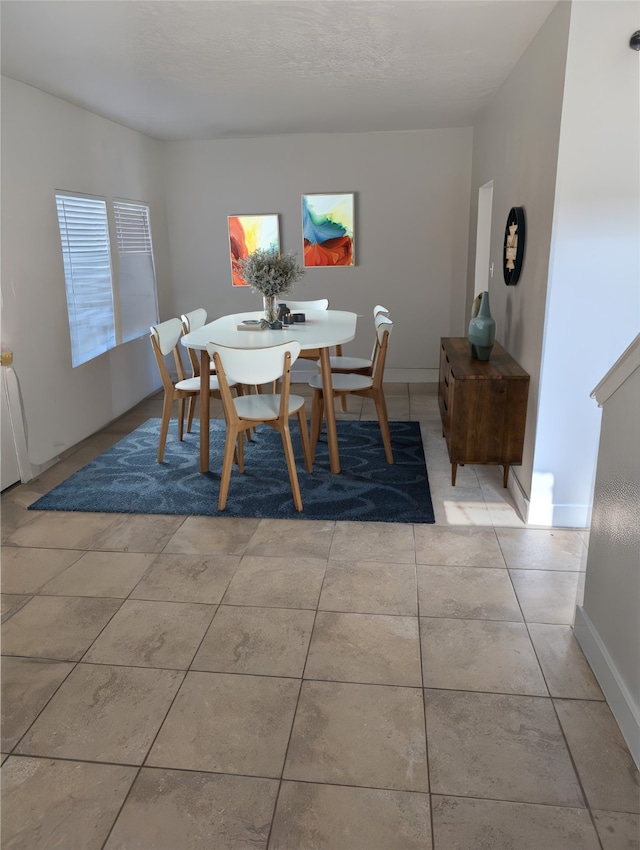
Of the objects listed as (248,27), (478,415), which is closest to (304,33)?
(248,27)

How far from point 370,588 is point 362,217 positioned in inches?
172

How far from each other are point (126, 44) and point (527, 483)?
9.74ft

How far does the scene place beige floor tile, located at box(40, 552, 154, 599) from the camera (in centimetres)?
273

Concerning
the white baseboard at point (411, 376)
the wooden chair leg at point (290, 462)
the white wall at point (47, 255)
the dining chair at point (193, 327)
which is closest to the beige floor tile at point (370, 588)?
the wooden chair leg at point (290, 462)

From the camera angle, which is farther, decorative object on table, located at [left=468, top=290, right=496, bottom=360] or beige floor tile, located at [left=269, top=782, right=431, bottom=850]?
Answer: decorative object on table, located at [left=468, top=290, right=496, bottom=360]

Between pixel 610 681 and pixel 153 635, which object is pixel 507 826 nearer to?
pixel 610 681

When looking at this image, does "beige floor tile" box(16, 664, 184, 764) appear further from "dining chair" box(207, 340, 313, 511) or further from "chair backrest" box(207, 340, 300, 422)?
"chair backrest" box(207, 340, 300, 422)

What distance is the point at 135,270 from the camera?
221 inches

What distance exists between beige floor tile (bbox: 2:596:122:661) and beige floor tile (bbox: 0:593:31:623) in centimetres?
3

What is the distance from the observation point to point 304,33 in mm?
2980

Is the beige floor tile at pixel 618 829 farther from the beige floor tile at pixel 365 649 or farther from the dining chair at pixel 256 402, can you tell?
the dining chair at pixel 256 402

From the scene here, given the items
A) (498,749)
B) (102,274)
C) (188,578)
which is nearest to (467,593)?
(498,749)

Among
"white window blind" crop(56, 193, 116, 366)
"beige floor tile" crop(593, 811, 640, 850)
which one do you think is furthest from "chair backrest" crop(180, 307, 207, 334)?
"beige floor tile" crop(593, 811, 640, 850)

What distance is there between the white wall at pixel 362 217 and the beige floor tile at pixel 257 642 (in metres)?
4.26
